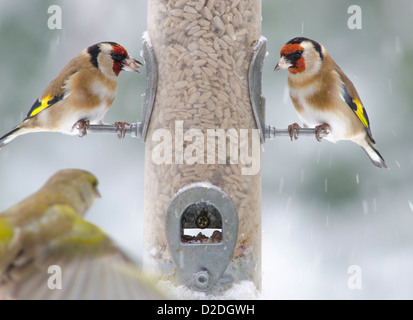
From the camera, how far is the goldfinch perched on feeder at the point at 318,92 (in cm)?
384

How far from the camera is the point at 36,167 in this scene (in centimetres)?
570

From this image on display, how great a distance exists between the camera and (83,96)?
3805 millimetres

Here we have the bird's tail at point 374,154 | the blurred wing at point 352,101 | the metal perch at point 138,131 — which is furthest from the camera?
the bird's tail at point 374,154

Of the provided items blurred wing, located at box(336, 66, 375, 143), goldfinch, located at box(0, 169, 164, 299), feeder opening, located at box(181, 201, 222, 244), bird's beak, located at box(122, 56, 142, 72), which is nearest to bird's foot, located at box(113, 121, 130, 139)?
bird's beak, located at box(122, 56, 142, 72)

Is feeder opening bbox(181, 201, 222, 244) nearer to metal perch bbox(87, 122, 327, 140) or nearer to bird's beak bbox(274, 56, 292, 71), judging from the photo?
metal perch bbox(87, 122, 327, 140)

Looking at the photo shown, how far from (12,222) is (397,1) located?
4432mm

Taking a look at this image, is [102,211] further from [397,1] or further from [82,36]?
[397,1]

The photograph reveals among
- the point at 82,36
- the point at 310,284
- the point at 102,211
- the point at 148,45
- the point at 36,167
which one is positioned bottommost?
the point at 310,284

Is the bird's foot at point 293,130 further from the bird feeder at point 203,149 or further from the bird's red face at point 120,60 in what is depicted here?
the bird's red face at point 120,60

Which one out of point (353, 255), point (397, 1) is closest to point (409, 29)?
point (397, 1)

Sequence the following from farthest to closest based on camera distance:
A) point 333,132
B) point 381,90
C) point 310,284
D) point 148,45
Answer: point 381,90 < point 310,284 < point 333,132 < point 148,45

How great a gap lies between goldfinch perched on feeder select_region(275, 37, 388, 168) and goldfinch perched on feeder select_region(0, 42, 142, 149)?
961 millimetres

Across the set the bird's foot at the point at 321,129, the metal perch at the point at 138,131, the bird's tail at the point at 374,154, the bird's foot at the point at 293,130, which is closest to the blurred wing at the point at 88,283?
the metal perch at the point at 138,131

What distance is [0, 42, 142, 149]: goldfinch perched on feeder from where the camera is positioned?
12.4ft
